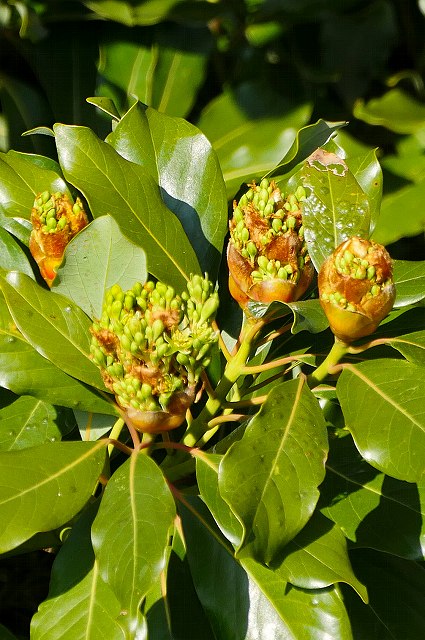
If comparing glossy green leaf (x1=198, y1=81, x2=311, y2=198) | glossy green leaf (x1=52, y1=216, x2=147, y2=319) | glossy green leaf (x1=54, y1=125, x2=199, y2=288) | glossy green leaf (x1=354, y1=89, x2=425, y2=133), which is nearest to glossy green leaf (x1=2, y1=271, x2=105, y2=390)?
glossy green leaf (x1=52, y1=216, x2=147, y2=319)

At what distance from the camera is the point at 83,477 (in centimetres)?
97

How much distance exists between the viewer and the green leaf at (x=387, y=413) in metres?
0.94

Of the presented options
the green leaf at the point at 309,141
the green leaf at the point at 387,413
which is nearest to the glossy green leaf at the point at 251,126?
the green leaf at the point at 309,141

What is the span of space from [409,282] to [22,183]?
51 cm

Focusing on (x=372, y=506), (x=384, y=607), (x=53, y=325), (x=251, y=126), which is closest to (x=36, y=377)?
(x=53, y=325)

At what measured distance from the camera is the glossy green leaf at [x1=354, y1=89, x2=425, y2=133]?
2271 millimetres

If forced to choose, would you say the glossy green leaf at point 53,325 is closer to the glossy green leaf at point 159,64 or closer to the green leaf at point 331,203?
the green leaf at point 331,203

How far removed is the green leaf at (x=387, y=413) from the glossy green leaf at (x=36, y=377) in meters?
0.29

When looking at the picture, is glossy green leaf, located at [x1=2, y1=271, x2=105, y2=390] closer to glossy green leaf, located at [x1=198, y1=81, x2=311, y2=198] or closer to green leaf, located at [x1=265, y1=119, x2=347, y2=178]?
green leaf, located at [x1=265, y1=119, x2=347, y2=178]

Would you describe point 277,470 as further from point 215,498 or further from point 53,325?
point 53,325

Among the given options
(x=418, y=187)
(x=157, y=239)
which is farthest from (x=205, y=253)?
(x=418, y=187)

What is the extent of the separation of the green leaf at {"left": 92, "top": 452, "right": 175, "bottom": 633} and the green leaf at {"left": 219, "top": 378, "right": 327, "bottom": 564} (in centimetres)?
8

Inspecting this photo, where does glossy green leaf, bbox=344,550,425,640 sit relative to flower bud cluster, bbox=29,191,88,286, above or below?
below

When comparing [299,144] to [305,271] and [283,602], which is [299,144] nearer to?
[305,271]
